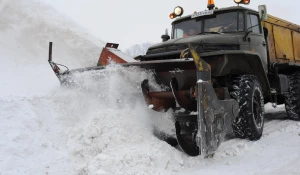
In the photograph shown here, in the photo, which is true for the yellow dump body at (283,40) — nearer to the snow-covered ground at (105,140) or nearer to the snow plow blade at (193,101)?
the snow-covered ground at (105,140)

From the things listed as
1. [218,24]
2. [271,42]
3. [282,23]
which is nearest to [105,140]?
[218,24]

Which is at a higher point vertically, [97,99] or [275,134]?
[97,99]

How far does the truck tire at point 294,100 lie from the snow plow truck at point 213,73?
31.9 inches

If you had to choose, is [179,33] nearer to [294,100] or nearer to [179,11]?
[179,11]

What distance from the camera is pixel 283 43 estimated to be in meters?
7.25

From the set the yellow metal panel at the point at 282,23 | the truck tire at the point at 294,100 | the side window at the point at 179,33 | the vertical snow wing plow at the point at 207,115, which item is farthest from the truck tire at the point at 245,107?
the truck tire at the point at 294,100

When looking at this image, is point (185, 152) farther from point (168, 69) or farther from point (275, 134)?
point (275, 134)

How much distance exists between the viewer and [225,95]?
455 cm

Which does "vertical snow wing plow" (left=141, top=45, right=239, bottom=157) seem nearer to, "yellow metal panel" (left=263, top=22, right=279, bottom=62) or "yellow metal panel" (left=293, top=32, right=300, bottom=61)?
"yellow metal panel" (left=263, top=22, right=279, bottom=62)

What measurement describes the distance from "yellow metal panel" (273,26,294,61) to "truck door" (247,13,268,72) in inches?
36.3

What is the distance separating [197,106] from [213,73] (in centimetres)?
95

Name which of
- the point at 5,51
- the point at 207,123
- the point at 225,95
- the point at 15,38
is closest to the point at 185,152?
the point at 207,123

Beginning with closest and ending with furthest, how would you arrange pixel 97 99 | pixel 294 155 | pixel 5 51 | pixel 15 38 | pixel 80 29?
pixel 294 155, pixel 97 99, pixel 5 51, pixel 15 38, pixel 80 29

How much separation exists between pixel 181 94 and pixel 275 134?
2.32m
